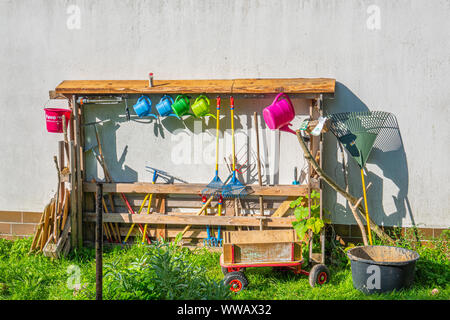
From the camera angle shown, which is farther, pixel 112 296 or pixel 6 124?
pixel 6 124

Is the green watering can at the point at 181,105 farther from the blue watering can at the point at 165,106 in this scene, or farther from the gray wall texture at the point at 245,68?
the gray wall texture at the point at 245,68

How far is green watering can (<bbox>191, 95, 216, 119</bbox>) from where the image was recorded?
528 centimetres

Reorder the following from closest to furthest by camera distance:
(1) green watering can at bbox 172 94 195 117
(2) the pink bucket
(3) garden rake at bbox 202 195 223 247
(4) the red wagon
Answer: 1. (4) the red wagon
2. (1) green watering can at bbox 172 94 195 117
3. (2) the pink bucket
4. (3) garden rake at bbox 202 195 223 247

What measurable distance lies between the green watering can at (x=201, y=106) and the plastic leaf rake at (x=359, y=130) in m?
1.36

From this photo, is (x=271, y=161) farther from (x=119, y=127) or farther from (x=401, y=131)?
(x=119, y=127)

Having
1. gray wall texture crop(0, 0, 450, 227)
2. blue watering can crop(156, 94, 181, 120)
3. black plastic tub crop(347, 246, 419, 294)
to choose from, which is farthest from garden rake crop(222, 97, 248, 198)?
black plastic tub crop(347, 246, 419, 294)

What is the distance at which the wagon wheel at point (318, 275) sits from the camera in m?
4.62

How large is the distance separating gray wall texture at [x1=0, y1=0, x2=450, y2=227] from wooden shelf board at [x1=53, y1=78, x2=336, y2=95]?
179 millimetres

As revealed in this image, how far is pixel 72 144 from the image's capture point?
5.50 meters

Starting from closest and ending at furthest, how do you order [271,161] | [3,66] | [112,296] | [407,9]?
[112,296] < [407,9] < [271,161] < [3,66]

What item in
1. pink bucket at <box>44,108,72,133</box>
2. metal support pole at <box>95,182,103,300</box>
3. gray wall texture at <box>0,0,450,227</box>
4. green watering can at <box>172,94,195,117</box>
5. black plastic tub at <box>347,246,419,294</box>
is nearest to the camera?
metal support pole at <box>95,182,103,300</box>

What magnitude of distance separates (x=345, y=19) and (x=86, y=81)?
10.3ft

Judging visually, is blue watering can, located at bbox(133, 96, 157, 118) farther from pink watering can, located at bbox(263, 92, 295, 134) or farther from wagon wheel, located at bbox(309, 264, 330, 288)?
wagon wheel, located at bbox(309, 264, 330, 288)

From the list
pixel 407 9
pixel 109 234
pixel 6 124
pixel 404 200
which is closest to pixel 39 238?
pixel 109 234
